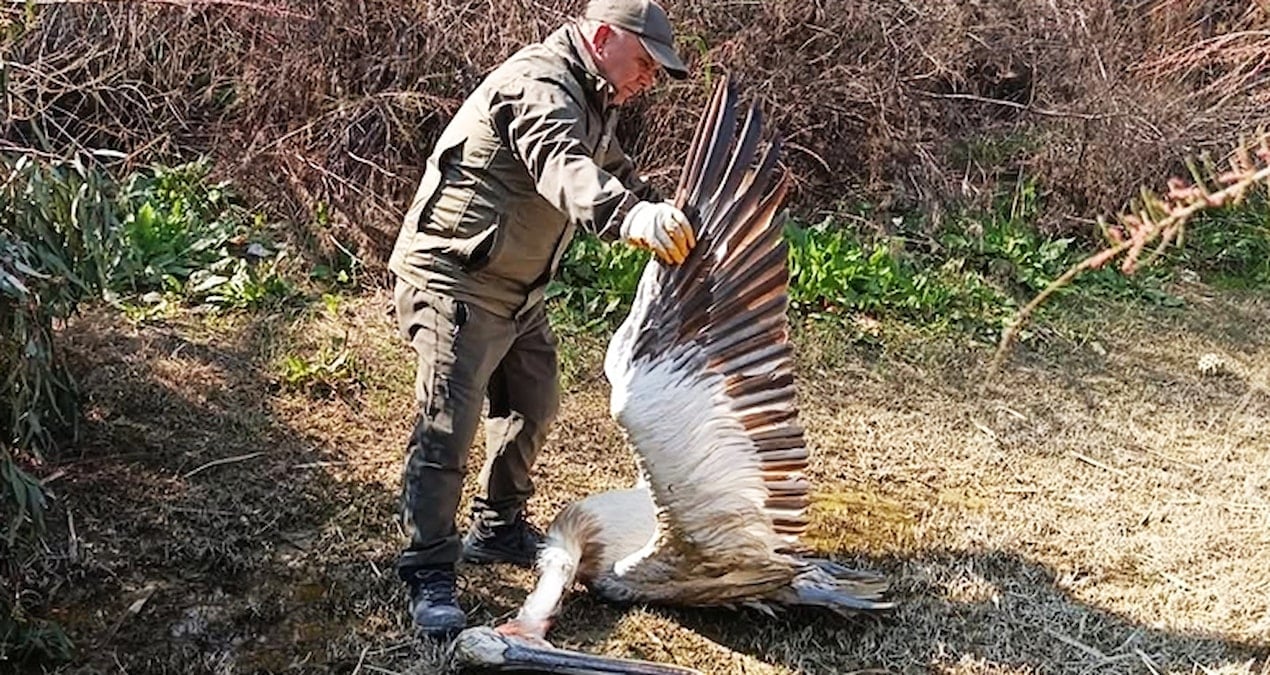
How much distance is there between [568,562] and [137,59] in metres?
3.67

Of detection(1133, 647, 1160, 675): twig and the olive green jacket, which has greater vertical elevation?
the olive green jacket

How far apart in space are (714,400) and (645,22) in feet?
2.99

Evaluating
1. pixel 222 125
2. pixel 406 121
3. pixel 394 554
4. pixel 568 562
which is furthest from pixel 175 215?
pixel 568 562

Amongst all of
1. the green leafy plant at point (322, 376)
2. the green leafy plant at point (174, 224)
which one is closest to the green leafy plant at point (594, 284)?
the green leafy plant at point (322, 376)

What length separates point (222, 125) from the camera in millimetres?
5812

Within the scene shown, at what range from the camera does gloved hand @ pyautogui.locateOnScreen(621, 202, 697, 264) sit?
263 cm

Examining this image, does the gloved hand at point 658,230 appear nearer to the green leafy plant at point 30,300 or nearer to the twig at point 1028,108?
the green leafy plant at point 30,300

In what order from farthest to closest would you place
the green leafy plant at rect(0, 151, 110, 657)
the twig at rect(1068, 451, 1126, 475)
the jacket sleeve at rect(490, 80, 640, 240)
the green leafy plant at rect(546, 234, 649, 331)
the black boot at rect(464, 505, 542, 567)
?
the green leafy plant at rect(546, 234, 649, 331), the twig at rect(1068, 451, 1126, 475), the black boot at rect(464, 505, 542, 567), the green leafy plant at rect(0, 151, 110, 657), the jacket sleeve at rect(490, 80, 640, 240)

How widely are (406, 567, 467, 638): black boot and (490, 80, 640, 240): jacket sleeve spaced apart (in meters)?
1.08

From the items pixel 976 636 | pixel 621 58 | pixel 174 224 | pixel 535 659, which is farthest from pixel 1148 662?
pixel 174 224

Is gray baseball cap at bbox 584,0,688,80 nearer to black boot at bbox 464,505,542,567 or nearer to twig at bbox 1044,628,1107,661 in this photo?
black boot at bbox 464,505,542,567

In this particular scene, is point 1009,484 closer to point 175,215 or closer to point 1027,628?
point 1027,628

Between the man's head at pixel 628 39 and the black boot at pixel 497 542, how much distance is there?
1362mm

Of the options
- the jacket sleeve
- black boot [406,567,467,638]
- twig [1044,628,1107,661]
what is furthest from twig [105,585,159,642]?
twig [1044,628,1107,661]
